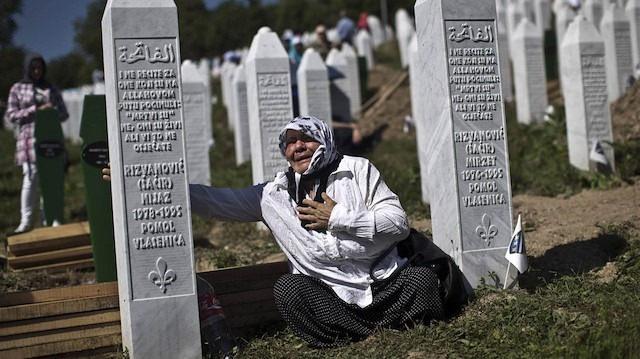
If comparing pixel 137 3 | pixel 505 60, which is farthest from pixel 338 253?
pixel 505 60

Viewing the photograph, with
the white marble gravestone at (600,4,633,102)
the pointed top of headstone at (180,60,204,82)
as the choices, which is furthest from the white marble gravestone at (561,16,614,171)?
the pointed top of headstone at (180,60,204,82)

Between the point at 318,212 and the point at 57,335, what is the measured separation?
5.70 feet

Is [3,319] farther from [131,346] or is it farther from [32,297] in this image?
[131,346]

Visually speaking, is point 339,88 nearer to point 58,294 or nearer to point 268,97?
point 268,97

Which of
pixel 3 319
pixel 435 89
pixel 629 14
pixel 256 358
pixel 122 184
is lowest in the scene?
pixel 256 358

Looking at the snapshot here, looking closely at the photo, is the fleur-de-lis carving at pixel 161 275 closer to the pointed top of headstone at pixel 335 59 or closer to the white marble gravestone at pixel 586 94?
the white marble gravestone at pixel 586 94

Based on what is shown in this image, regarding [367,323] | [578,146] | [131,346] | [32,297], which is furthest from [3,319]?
[578,146]

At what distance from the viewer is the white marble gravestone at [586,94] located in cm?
1147

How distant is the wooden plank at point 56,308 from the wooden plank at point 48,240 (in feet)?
10.3

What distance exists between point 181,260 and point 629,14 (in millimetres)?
13495

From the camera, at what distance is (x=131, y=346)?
210 inches

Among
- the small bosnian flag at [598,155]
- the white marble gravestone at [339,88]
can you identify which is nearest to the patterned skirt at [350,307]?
the small bosnian flag at [598,155]

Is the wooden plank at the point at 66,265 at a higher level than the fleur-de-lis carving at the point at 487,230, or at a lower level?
lower

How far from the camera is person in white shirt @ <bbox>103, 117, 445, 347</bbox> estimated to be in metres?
5.45
